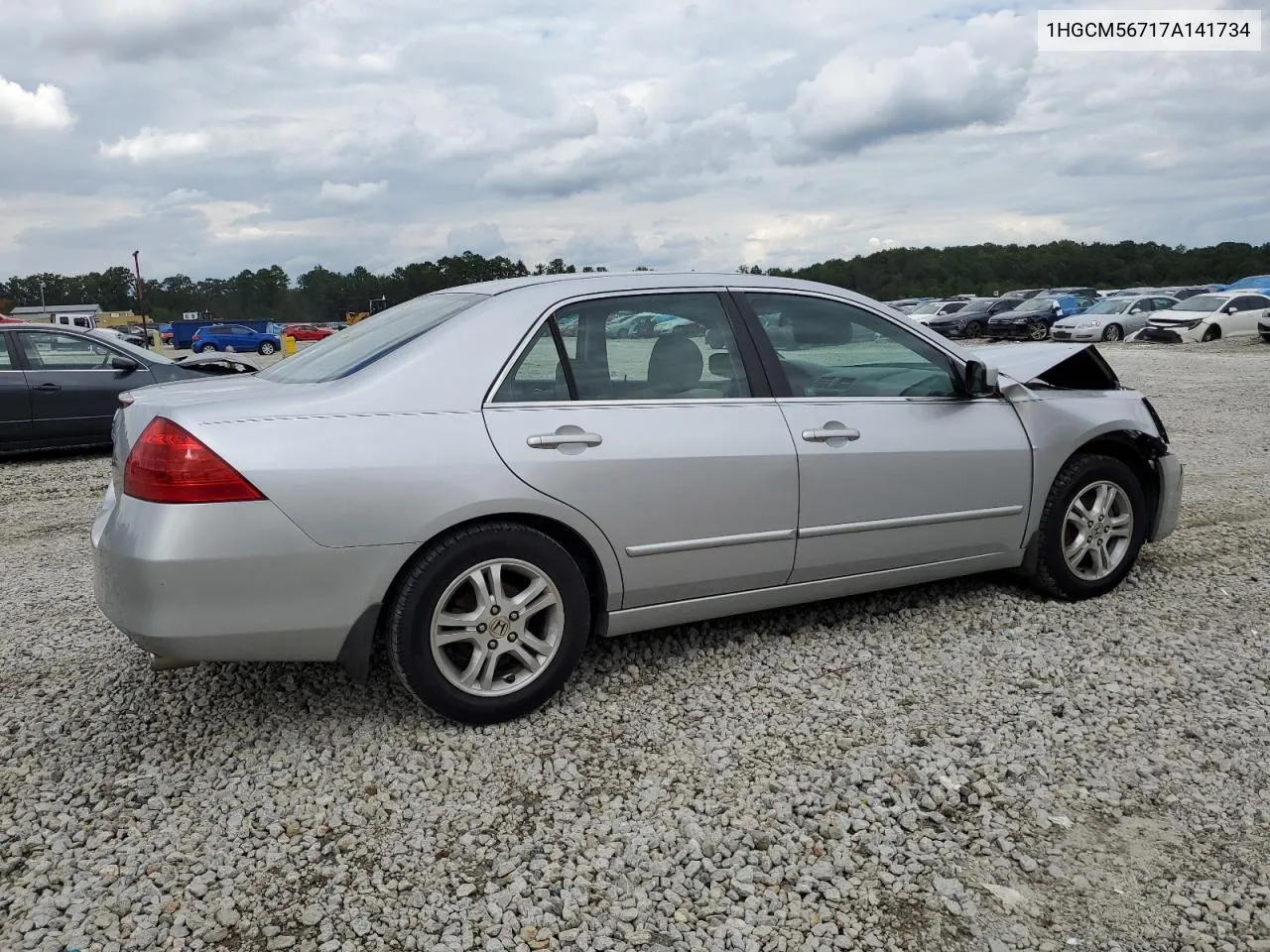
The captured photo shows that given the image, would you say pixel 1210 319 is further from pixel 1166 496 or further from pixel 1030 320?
pixel 1166 496

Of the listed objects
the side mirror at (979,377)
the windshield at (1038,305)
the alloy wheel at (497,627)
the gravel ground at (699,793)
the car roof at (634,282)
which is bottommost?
the gravel ground at (699,793)

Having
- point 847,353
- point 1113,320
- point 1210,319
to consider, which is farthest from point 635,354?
point 1113,320

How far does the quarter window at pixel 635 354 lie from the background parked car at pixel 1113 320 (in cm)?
2815

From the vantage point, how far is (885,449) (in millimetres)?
4055

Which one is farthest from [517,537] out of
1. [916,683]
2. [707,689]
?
[916,683]

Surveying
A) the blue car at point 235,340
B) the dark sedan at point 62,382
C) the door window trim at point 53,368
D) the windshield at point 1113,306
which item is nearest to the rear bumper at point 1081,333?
the windshield at point 1113,306

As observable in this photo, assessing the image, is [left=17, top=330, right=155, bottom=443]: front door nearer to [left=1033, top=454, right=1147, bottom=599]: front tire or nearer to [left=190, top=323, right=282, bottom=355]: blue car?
[left=1033, top=454, right=1147, bottom=599]: front tire

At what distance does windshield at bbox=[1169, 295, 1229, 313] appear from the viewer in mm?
27438

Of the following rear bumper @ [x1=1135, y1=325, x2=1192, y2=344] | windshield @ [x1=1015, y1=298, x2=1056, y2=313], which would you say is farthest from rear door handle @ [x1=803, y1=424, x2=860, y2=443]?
windshield @ [x1=1015, y1=298, x2=1056, y2=313]

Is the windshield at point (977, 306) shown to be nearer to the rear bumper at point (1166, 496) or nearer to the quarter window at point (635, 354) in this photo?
the rear bumper at point (1166, 496)

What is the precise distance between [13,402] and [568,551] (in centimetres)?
818

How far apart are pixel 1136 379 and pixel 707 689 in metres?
15.8

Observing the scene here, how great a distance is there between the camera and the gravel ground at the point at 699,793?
97.3 inches

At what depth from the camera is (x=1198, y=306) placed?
27.7 metres
